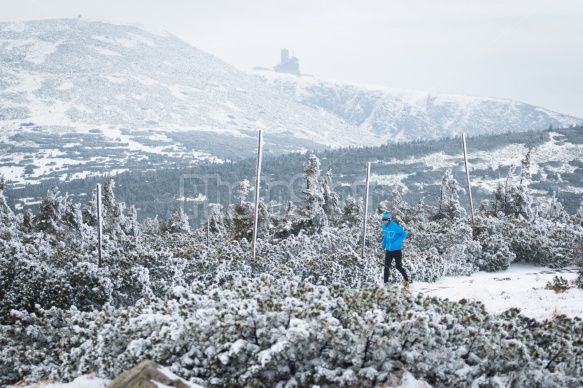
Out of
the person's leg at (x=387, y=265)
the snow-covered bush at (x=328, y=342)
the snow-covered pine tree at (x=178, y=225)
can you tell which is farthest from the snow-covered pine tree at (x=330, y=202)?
the snow-covered bush at (x=328, y=342)

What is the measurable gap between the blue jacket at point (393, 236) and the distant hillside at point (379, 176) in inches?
4261

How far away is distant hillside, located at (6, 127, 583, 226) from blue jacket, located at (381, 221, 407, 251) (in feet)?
355

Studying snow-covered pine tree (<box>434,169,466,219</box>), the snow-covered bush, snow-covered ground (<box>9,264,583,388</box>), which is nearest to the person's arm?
snow-covered ground (<box>9,264,583,388</box>)

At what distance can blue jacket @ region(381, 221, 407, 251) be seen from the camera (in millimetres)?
11281

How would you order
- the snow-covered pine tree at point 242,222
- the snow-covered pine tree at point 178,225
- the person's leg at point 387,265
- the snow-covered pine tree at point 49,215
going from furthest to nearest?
1. the snow-covered pine tree at point 178,225
2. the snow-covered pine tree at point 49,215
3. the snow-covered pine tree at point 242,222
4. the person's leg at point 387,265

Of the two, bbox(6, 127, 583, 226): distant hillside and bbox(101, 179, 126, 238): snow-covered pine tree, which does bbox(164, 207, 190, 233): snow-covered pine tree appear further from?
bbox(6, 127, 583, 226): distant hillside

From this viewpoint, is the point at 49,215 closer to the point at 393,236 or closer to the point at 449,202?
the point at 449,202

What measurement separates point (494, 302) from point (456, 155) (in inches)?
7046

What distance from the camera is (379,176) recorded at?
534 feet

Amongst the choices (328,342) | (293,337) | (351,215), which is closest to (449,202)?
(351,215)

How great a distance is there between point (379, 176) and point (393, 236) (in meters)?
153

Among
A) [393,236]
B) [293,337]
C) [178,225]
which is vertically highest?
[293,337]

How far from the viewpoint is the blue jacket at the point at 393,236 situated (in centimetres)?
1128

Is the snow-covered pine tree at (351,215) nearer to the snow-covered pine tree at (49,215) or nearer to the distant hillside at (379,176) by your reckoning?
the snow-covered pine tree at (49,215)
